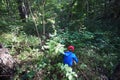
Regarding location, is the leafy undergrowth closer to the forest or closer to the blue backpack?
the forest

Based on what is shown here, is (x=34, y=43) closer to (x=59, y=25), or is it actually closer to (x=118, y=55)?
(x=59, y=25)

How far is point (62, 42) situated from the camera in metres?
8.09

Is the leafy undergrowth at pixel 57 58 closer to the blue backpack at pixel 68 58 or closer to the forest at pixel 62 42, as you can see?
the forest at pixel 62 42

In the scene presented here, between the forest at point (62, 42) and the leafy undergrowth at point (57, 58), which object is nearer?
the leafy undergrowth at point (57, 58)

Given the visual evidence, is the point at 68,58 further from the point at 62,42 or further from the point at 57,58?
the point at 62,42

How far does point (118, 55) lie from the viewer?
8.30 metres

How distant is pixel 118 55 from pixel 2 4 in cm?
828

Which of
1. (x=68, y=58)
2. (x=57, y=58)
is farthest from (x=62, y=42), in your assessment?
(x=68, y=58)

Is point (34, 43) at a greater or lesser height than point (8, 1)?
lesser

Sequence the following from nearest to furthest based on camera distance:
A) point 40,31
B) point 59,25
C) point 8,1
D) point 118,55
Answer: point 118,55 < point 40,31 < point 59,25 < point 8,1

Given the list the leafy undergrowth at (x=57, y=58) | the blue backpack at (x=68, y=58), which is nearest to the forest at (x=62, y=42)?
the leafy undergrowth at (x=57, y=58)

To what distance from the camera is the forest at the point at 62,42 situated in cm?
689

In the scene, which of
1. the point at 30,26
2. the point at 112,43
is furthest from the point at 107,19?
the point at 30,26

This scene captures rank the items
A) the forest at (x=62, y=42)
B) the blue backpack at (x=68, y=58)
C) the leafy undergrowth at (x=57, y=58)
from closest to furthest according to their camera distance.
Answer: the blue backpack at (x=68, y=58) → the leafy undergrowth at (x=57, y=58) → the forest at (x=62, y=42)
